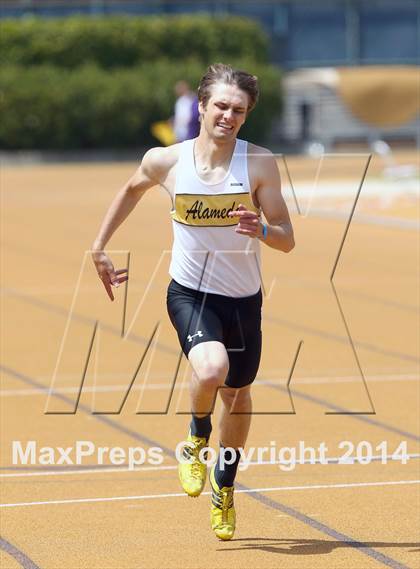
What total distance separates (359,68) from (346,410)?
48207 mm

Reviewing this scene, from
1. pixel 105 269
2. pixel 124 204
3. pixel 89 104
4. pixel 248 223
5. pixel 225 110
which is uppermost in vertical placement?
pixel 89 104

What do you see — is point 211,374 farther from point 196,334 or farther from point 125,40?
point 125,40

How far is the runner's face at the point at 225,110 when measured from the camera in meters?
6.72

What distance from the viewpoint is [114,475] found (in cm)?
831

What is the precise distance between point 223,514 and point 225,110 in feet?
6.48

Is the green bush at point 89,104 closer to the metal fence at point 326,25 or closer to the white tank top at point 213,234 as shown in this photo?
the metal fence at point 326,25

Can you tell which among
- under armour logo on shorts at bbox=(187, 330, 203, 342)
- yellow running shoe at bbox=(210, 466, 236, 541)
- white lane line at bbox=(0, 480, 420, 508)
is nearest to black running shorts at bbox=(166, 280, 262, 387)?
under armour logo on shorts at bbox=(187, 330, 203, 342)

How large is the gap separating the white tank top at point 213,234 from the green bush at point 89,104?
4342 cm

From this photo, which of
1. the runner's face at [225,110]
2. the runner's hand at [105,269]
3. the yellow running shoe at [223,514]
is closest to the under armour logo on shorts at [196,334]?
the runner's hand at [105,269]

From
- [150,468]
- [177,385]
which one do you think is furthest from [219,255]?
[177,385]

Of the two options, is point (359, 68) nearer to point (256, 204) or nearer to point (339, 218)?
point (339, 218)

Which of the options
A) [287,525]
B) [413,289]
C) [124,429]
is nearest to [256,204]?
[287,525]

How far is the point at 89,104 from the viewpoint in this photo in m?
51.0

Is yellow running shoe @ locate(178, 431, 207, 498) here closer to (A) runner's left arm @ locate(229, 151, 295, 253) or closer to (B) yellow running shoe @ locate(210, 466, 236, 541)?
(B) yellow running shoe @ locate(210, 466, 236, 541)
